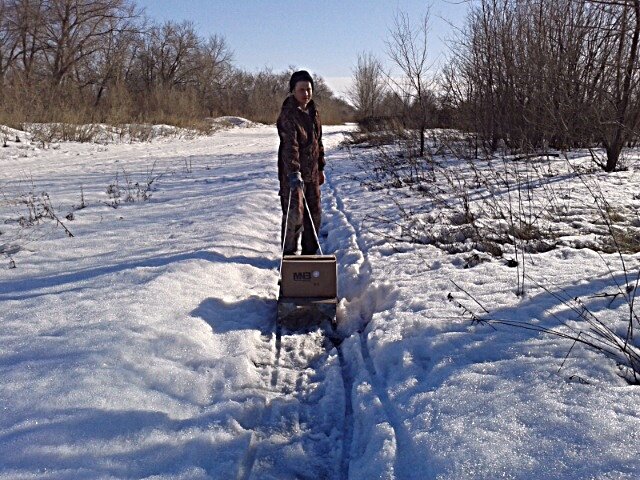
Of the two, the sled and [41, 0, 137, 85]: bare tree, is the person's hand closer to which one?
the sled

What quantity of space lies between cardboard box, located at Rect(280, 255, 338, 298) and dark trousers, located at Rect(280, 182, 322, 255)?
902 mm

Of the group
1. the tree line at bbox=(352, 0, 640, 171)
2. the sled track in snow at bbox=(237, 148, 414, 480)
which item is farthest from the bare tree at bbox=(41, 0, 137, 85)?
the sled track in snow at bbox=(237, 148, 414, 480)

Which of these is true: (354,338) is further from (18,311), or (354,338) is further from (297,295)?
(18,311)

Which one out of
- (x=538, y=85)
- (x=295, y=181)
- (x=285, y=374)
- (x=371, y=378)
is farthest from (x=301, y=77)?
(x=538, y=85)

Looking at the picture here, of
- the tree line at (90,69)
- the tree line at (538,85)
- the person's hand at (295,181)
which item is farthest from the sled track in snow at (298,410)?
A: the tree line at (90,69)

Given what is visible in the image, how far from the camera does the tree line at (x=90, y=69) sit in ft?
72.6

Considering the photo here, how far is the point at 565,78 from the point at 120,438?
11.8m

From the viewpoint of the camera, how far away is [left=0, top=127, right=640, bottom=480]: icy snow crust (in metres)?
2.43

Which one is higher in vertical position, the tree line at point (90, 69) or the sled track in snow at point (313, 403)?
the tree line at point (90, 69)

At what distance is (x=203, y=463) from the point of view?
8.45 ft

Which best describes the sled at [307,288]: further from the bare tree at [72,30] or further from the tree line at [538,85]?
the bare tree at [72,30]

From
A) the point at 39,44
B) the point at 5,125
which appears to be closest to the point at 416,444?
the point at 5,125

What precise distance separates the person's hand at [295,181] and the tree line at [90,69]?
18.0 meters

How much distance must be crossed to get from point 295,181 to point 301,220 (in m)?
0.52
